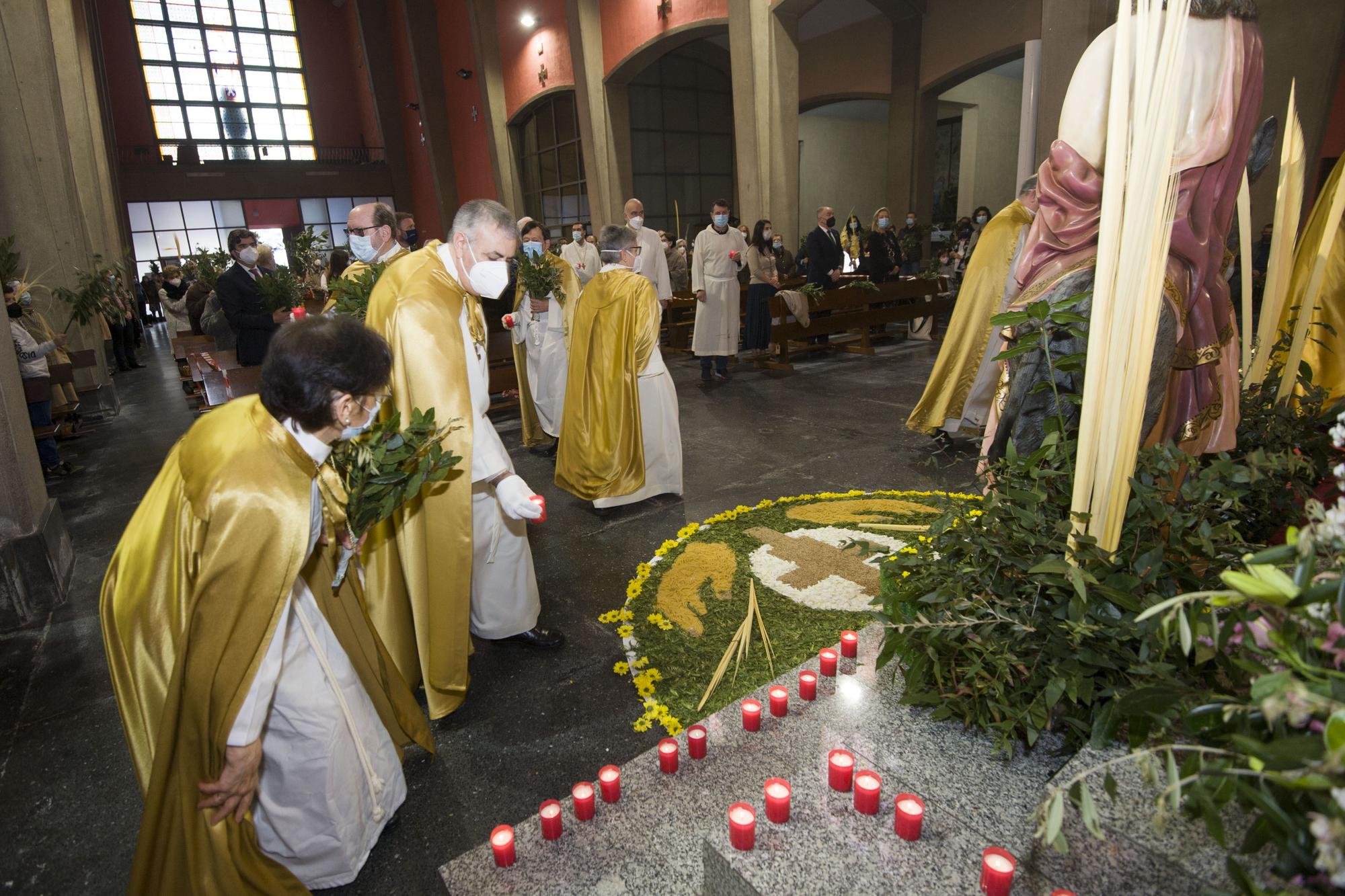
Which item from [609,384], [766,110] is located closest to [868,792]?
[609,384]

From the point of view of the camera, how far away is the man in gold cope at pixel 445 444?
256 centimetres

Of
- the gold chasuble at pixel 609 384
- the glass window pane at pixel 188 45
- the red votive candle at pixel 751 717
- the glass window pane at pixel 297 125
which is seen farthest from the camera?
the glass window pane at pixel 297 125

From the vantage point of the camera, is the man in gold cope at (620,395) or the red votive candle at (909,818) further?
the man in gold cope at (620,395)

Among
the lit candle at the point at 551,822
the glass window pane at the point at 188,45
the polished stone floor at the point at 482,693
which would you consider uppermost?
the glass window pane at the point at 188,45

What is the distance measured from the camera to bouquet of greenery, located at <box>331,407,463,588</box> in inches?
80.6

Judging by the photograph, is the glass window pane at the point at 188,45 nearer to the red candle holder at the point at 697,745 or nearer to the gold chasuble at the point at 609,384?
the gold chasuble at the point at 609,384

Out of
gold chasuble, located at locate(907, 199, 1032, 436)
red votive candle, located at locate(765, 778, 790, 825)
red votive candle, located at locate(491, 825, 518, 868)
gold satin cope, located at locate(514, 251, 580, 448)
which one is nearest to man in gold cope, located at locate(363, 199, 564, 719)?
red votive candle, located at locate(491, 825, 518, 868)

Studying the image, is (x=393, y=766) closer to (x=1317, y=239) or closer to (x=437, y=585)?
(x=437, y=585)

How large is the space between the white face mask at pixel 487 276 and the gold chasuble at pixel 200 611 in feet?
3.83

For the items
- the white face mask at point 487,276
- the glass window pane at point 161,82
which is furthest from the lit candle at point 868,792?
the glass window pane at point 161,82

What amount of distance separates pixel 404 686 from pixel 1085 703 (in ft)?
6.30

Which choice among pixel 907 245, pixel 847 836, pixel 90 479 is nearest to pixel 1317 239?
pixel 847 836

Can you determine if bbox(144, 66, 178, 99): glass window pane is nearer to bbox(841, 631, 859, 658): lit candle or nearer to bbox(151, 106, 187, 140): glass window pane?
bbox(151, 106, 187, 140): glass window pane

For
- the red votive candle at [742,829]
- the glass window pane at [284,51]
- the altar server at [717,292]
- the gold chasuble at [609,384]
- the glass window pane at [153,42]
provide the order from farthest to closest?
the glass window pane at [284,51], the glass window pane at [153,42], the altar server at [717,292], the gold chasuble at [609,384], the red votive candle at [742,829]
